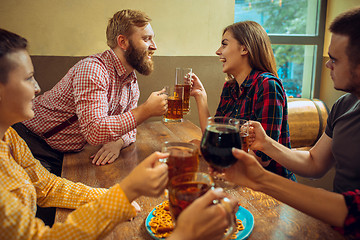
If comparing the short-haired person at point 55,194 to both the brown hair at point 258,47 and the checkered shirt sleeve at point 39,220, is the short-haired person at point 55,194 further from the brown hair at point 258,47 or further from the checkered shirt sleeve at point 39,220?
the brown hair at point 258,47

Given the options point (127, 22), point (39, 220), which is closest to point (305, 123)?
point (127, 22)

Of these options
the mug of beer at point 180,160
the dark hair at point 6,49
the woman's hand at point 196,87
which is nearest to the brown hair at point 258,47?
the woman's hand at point 196,87

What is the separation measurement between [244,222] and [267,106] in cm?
89

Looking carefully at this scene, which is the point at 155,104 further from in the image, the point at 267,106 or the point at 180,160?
the point at 180,160

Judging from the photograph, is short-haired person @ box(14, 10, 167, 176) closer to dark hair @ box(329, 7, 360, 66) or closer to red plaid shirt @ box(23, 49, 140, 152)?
red plaid shirt @ box(23, 49, 140, 152)

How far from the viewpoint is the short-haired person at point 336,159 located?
37.3 inches

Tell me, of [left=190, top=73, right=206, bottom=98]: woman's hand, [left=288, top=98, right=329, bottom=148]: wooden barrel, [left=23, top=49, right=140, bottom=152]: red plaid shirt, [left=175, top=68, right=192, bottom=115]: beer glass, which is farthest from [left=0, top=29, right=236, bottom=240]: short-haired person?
[left=288, top=98, right=329, bottom=148]: wooden barrel

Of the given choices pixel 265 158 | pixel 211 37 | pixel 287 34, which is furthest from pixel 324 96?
pixel 265 158

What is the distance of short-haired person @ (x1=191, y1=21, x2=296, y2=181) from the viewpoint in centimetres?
172

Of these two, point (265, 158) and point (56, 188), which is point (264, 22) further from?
point (56, 188)

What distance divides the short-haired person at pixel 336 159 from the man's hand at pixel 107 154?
2.46ft

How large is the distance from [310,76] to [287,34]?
58cm

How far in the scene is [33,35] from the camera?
2.55 meters

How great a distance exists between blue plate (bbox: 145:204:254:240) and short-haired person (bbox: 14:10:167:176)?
0.72 meters
